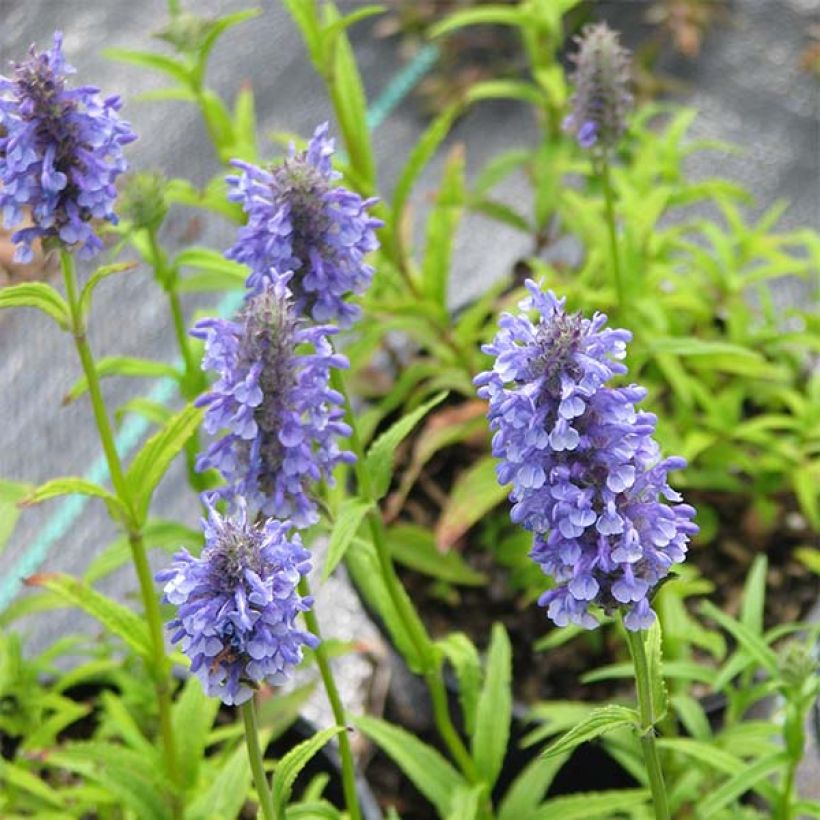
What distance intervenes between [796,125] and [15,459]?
7.06 feet

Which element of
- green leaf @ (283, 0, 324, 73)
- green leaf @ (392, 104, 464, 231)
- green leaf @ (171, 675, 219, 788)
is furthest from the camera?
green leaf @ (392, 104, 464, 231)

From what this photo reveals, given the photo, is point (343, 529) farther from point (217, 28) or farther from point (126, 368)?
point (217, 28)

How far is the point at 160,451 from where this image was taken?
1.67 meters

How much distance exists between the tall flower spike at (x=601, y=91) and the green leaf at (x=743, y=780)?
0.86 m

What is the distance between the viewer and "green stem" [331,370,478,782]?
1697 millimetres

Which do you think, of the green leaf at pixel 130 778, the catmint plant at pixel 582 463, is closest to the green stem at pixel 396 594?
the green leaf at pixel 130 778

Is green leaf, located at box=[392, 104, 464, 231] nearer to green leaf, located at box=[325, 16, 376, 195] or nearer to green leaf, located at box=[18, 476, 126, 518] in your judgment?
green leaf, located at box=[325, 16, 376, 195]

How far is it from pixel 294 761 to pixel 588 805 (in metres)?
0.62

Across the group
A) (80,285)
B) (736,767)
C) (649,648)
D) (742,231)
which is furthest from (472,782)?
(80,285)

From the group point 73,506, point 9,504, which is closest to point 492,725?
point 9,504

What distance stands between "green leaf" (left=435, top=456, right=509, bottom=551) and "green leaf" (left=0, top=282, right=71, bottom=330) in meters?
0.82

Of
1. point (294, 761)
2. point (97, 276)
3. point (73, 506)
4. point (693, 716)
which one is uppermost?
point (73, 506)

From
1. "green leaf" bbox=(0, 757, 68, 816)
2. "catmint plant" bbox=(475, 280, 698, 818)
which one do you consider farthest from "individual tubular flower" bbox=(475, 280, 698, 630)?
"green leaf" bbox=(0, 757, 68, 816)

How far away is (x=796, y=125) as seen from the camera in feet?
12.2
